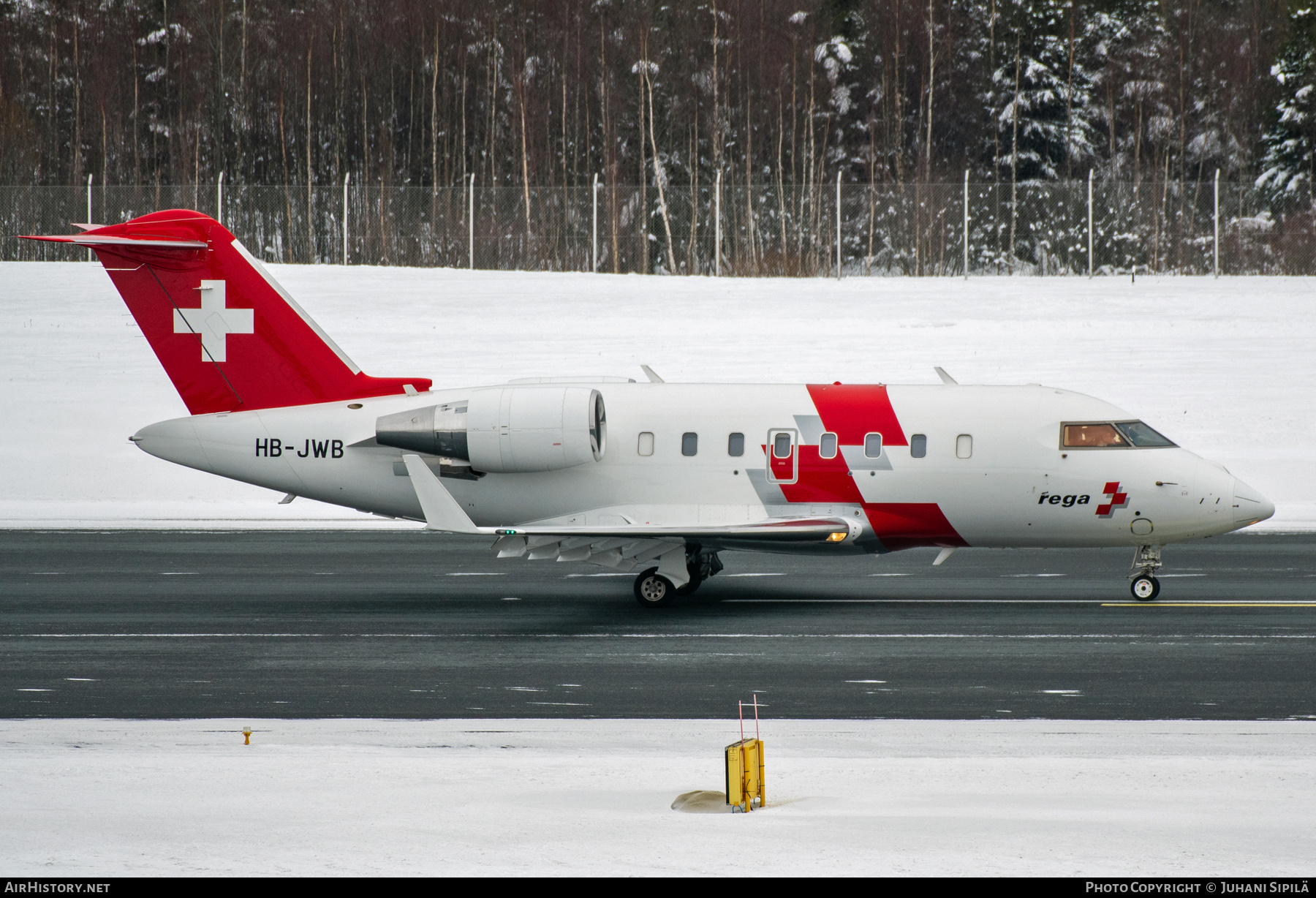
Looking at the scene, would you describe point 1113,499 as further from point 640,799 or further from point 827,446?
point 640,799

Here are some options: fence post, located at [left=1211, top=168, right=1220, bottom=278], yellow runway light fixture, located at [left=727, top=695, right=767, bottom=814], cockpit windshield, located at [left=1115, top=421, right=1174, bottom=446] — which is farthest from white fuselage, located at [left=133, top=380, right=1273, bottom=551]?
fence post, located at [left=1211, top=168, right=1220, bottom=278]

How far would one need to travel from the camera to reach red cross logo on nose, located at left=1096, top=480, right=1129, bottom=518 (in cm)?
1755

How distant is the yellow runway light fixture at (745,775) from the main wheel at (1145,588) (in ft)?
34.7

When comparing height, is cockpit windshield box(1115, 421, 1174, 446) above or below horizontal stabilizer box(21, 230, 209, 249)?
below

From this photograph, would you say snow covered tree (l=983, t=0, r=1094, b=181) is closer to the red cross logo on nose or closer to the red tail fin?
the red cross logo on nose

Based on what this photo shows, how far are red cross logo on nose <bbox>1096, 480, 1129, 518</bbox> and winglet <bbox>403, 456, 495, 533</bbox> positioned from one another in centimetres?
769

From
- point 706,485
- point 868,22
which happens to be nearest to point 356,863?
point 706,485

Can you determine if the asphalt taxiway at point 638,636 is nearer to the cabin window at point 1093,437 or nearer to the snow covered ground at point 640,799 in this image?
the snow covered ground at point 640,799

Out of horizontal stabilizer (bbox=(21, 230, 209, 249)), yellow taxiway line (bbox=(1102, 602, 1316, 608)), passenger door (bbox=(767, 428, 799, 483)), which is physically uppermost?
horizontal stabilizer (bbox=(21, 230, 209, 249))

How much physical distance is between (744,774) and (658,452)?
9675 millimetres

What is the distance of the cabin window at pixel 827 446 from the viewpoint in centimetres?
1781

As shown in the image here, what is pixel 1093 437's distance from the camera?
58.5ft

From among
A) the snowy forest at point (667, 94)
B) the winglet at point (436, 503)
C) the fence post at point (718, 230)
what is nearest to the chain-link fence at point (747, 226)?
the fence post at point (718, 230)

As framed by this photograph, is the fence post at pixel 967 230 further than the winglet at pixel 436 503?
Yes
